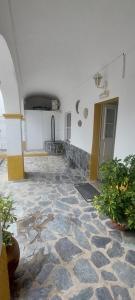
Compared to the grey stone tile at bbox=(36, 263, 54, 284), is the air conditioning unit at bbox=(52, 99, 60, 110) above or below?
above

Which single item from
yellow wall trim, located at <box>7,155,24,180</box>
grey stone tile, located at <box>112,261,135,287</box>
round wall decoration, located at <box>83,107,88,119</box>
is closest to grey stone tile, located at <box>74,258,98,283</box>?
grey stone tile, located at <box>112,261,135,287</box>

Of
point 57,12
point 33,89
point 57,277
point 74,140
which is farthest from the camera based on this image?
point 33,89

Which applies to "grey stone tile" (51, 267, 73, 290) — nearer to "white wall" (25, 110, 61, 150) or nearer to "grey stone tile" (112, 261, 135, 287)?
"grey stone tile" (112, 261, 135, 287)

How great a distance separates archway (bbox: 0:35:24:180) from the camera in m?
3.35

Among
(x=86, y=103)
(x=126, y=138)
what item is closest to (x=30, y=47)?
(x=86, y=103)

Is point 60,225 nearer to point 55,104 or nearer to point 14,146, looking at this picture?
point 14,146

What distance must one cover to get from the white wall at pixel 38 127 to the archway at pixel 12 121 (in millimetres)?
3738

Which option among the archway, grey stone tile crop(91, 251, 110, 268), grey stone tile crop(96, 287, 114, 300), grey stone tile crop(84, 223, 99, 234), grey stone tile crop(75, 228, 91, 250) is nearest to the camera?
grey stone tile crop(96, 287, 114, 300)

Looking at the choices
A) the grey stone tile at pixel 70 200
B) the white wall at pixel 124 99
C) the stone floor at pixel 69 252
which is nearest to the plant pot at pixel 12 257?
the stone floor at pixel 69 252

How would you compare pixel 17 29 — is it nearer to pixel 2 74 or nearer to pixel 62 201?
pixel 2 74

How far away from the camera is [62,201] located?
3080 millimetres

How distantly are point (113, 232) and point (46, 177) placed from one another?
246cm

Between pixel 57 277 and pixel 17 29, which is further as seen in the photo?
pixel 17 29

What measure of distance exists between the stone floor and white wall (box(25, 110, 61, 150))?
15.6 ft
